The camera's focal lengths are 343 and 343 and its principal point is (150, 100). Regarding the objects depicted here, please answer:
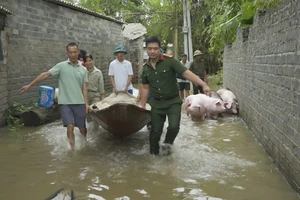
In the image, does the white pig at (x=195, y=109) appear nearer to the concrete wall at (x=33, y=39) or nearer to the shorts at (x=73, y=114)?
the shorts at (x=73, y=114)

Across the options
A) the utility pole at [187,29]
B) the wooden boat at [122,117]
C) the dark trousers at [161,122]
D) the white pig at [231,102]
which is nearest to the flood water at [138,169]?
the dark trousers at [161,122]

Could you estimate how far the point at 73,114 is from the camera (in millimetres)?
5711

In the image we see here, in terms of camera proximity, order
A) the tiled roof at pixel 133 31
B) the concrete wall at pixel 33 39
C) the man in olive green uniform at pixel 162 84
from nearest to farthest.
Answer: the man in olive green uniform at pixel 162 84, the concrete wall at pixel 33 39, the tiled roof at pixel 133 31

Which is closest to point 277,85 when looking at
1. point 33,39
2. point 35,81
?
point 35,81

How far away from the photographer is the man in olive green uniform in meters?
5.04

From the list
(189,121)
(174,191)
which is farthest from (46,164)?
(189,121)

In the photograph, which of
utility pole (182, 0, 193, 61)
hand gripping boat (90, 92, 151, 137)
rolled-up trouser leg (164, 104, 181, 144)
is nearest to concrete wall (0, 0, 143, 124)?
hand gripping boat (90, 92, 151, 137)

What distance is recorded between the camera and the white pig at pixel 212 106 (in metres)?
8.83

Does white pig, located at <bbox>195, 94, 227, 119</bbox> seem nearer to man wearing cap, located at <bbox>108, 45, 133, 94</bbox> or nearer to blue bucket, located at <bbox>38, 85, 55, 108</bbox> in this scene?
man wearing cap, located at <bbox>108, 45, 133, 94</bbox>

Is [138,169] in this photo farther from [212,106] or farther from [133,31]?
[133,31]

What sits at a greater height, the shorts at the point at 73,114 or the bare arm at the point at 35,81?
the bare arm at the point at 35,81

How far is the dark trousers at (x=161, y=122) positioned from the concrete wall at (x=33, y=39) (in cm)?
425

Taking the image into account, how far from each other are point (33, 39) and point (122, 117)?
505 centimetres

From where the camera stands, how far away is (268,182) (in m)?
4.25
